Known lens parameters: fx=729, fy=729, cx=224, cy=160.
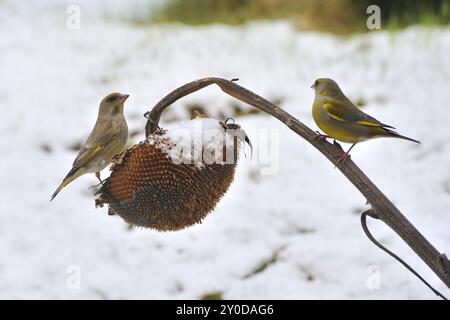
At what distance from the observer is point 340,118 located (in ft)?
7.59

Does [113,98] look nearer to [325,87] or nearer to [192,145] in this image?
[192,145]

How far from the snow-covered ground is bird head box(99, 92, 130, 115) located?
1.64m

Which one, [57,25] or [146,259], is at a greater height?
[57,25]

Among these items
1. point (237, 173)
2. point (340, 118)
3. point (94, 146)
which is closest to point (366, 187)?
point (340, 118)

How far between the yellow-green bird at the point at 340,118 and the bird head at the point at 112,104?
2.09 feet

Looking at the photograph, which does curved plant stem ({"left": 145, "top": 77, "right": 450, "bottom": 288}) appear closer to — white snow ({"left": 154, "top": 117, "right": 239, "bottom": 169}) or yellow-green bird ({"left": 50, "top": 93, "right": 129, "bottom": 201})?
white snow ({"left": 154, "top": 117, "right": 239, "bottom": 169})

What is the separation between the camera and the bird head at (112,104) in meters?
2.37

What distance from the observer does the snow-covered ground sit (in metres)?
4.01

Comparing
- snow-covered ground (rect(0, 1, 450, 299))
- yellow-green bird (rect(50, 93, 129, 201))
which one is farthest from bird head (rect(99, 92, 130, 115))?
snow-covered ground (rect(0, 1, 450, 299))

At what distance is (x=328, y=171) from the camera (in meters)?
4.77

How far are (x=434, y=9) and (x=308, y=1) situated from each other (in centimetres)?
134

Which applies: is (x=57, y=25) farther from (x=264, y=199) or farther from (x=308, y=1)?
(x=264, y=199)

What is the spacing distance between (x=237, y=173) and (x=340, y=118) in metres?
2.45
